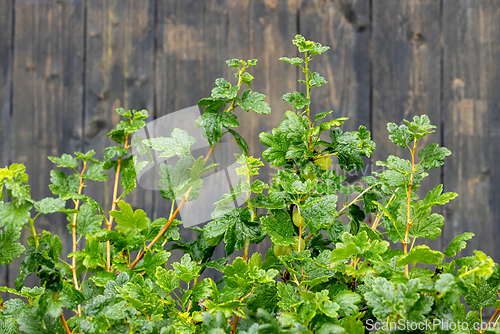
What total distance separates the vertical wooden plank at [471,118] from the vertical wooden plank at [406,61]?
1.6 inches

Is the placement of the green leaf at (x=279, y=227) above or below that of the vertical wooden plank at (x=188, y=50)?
below

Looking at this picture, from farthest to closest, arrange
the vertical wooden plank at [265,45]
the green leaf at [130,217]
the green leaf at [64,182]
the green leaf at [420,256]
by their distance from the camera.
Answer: the vertical wooden plank at [265,45] < the green leaf at [64,182] < the green leaf at [130,217] < the green leaf at [420,256]

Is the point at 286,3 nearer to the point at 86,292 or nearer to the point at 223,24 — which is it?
the point at 223,24

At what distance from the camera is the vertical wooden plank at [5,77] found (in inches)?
50.3

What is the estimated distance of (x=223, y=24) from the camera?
4.14ft

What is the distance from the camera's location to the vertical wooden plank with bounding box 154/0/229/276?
4.14 feet

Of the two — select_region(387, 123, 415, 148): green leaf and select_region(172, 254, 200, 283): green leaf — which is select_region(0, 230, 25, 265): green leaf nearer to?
select_region(172, 254, 200, 283): green leaf

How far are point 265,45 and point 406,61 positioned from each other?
47 centimetres

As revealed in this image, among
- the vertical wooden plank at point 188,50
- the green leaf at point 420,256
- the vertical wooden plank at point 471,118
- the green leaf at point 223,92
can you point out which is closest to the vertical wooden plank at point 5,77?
the vertical wooden plank at point 188,50

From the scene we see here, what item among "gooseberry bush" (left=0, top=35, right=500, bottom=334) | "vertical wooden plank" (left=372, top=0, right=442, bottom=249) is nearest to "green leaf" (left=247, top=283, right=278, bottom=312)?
"gooseberry bush" (left=0, top=35, right=500, bottom=334)

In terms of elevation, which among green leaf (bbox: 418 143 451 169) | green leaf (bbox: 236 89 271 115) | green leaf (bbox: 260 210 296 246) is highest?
green leaf (bbox: 236 89 271 115)

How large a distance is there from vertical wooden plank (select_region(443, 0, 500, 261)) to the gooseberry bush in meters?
0.91

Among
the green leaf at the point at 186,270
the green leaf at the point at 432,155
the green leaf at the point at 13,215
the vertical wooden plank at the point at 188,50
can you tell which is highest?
the vertical wooden plank at the point at 188,50

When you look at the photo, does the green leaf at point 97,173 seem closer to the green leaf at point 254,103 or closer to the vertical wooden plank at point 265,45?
the green leaf at point 254,103
